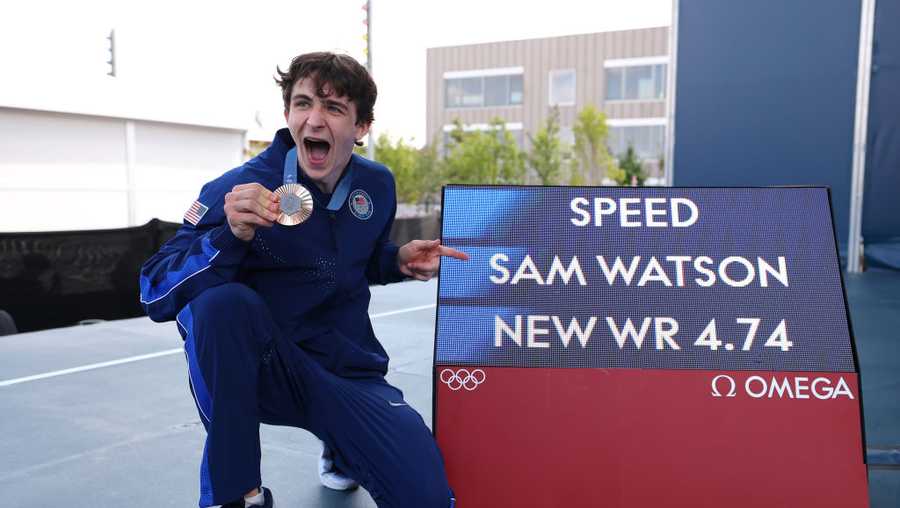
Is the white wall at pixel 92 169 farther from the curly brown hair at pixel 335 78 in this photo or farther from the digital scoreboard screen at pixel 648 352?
the digital scoreboard screen at pixel 648 352

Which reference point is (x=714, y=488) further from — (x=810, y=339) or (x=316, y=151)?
(x=316, y=151)

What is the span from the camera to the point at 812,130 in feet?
29.1

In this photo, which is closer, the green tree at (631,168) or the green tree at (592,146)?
the green tree at (592,146)

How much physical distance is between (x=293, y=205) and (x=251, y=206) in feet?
0.37

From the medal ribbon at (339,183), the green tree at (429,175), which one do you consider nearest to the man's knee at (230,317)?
the medal ribbon at (339,183)

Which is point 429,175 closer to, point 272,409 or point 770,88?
point 770,88

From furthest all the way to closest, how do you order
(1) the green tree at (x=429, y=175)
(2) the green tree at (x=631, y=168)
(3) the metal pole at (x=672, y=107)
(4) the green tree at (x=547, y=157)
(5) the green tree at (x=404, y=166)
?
1. (2) the green tree at (x=631, y=168)
2. (1) the green tree at (x=429, y=175)
3. (5) the green tree at (x=404, y=166)
4. (4) the green tree at (x=547, y=157)
5. (3) the metal pole at (x=672, y=107)

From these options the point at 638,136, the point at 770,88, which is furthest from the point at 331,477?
the point at 638,136

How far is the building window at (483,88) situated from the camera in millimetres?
45219

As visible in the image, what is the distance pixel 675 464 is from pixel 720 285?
1.88ft

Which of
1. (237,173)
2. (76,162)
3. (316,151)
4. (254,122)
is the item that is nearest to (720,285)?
(316,151)

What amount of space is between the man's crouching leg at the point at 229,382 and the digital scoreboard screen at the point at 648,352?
55cm

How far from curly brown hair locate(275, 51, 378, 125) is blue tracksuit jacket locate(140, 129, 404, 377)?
0.58 ft

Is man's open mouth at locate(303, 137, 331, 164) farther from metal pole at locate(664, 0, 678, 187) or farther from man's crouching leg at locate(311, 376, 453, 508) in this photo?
metal pole at locate(664, 0, 678, 187)
